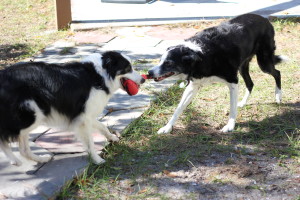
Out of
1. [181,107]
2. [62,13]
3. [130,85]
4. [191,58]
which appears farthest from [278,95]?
[62,13]

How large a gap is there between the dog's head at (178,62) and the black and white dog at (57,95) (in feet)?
1.13

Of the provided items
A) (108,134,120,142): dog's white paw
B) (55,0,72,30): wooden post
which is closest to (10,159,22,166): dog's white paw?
(108,134,120,142): dog's white paw

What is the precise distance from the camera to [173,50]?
444 cm

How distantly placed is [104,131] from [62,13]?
4998 millimetres

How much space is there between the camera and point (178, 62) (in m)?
4.39

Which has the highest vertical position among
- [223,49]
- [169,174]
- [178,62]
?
[223,49]

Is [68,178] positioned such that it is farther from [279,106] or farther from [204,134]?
[279,106]

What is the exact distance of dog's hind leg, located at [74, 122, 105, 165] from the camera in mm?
3957

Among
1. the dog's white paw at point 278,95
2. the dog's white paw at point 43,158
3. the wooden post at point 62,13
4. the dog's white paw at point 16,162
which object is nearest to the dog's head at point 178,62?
the dog's white paw at point 43,158

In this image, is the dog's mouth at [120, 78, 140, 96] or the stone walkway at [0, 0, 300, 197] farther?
the dog's mouth at [120, 78, 140, 96]

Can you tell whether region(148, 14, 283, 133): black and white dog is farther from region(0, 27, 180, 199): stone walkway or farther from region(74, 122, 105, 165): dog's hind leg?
region(74, 122, 105, 165): dog's hind leg

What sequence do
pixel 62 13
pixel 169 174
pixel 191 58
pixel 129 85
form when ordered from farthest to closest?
pixel 62 13
pixel 191 58
pixel 129 85
pixel 169 174

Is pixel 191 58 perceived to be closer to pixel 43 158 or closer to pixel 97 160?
pixel 97 160

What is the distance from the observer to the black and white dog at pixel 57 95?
3498 mm
